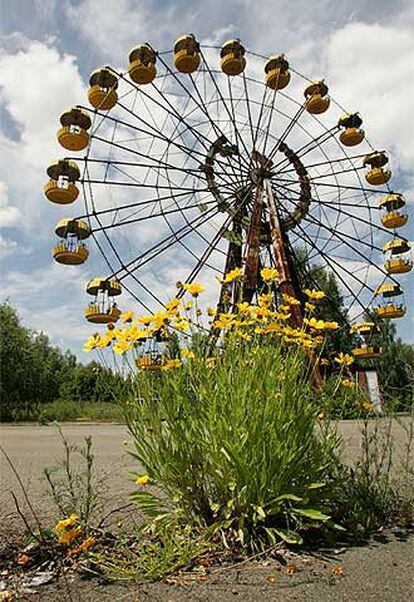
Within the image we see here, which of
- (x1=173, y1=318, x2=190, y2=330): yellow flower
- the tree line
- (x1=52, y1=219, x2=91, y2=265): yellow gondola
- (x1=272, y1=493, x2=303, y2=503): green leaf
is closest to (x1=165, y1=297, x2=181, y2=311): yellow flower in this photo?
(x1=173, y1=318, x2=190, y2=330): yellow flower

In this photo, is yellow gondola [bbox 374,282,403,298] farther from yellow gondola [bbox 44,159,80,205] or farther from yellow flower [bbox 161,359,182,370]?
Answer: yellow flower [bbox 161,359,182,370]

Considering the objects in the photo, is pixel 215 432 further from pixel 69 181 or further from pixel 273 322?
pixel 69 181

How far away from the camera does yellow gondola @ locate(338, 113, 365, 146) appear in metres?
13.3

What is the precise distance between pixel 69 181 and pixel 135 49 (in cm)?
360

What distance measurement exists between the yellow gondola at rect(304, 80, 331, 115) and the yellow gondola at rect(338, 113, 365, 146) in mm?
616

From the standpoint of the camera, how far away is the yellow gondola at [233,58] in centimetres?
1155

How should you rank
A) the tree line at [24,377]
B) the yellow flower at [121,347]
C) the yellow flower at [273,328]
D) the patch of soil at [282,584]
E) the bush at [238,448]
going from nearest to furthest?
the patch of soil at [282,584]
the bush at [238,448]
the yellow flower at [121,347]
the yellow flower at [273,328]
the tree line at [24,377]

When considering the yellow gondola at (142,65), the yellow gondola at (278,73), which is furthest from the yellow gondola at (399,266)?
the yellow gondola at (142,65)

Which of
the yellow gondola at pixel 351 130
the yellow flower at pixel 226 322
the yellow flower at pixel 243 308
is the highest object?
the yellow gondola at pixel 351 130

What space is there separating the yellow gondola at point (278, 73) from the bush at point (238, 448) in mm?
11808

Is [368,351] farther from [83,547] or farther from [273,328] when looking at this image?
[83,547]

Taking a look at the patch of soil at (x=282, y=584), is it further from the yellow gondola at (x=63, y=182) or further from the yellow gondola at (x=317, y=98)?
the yellow gondola at (x=317, y=98)

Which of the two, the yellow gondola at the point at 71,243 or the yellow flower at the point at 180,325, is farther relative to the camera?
the yellow gondola at the point at 71,243

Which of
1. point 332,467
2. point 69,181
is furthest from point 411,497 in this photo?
point 69,181
